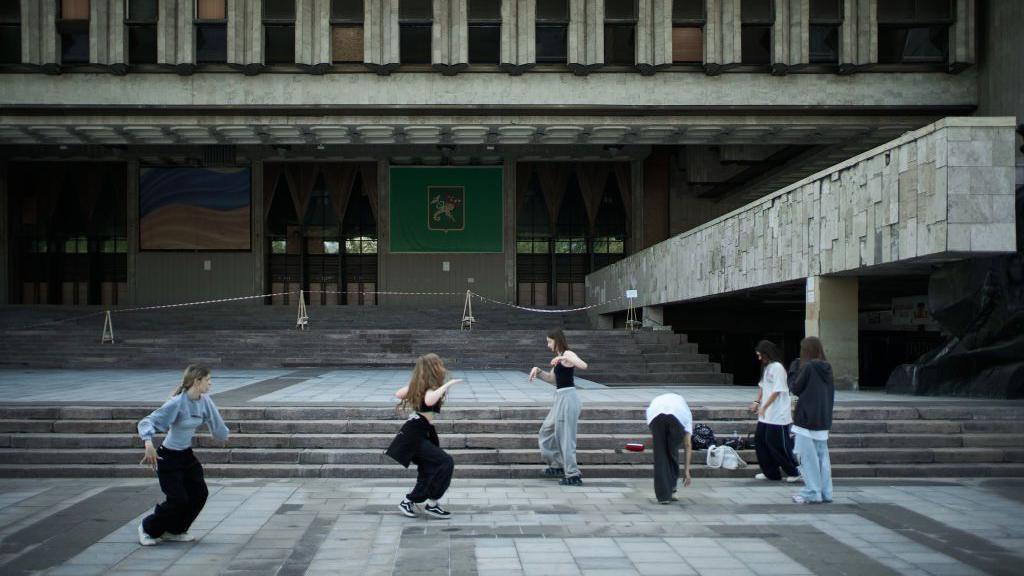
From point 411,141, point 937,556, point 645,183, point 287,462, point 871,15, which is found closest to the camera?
point 937,556

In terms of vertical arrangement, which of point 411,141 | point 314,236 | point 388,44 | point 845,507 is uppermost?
point 388,44

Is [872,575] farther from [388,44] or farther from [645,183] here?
[645,183]

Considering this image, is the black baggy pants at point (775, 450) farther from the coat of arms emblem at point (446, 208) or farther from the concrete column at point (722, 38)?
the coat of arms emblem at point (446, 208)

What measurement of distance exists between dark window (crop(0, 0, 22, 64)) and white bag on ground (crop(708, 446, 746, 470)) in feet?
79.6

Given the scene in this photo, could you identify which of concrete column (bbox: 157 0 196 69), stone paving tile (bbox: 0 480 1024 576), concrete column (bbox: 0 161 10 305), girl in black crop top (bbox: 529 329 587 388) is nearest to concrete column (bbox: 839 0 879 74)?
stone paving tile (bbox: 0 480 1024 576)

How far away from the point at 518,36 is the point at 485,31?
3.64 ft

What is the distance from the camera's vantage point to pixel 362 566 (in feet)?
21.8

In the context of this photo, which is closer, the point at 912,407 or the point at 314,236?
the point at 912,407

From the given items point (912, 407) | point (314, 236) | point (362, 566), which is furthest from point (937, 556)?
point (314, 236)

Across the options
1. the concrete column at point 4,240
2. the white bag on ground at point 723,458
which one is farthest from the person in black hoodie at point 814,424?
the concrete column at point 4,240

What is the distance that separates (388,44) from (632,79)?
7.05 m

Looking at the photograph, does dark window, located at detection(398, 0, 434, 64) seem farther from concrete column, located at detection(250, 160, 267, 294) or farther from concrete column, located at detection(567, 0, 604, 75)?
concrete column, located at detection(250, 160, 267, 294)

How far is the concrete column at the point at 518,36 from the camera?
2580cm

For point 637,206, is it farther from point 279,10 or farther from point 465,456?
point 465,456
